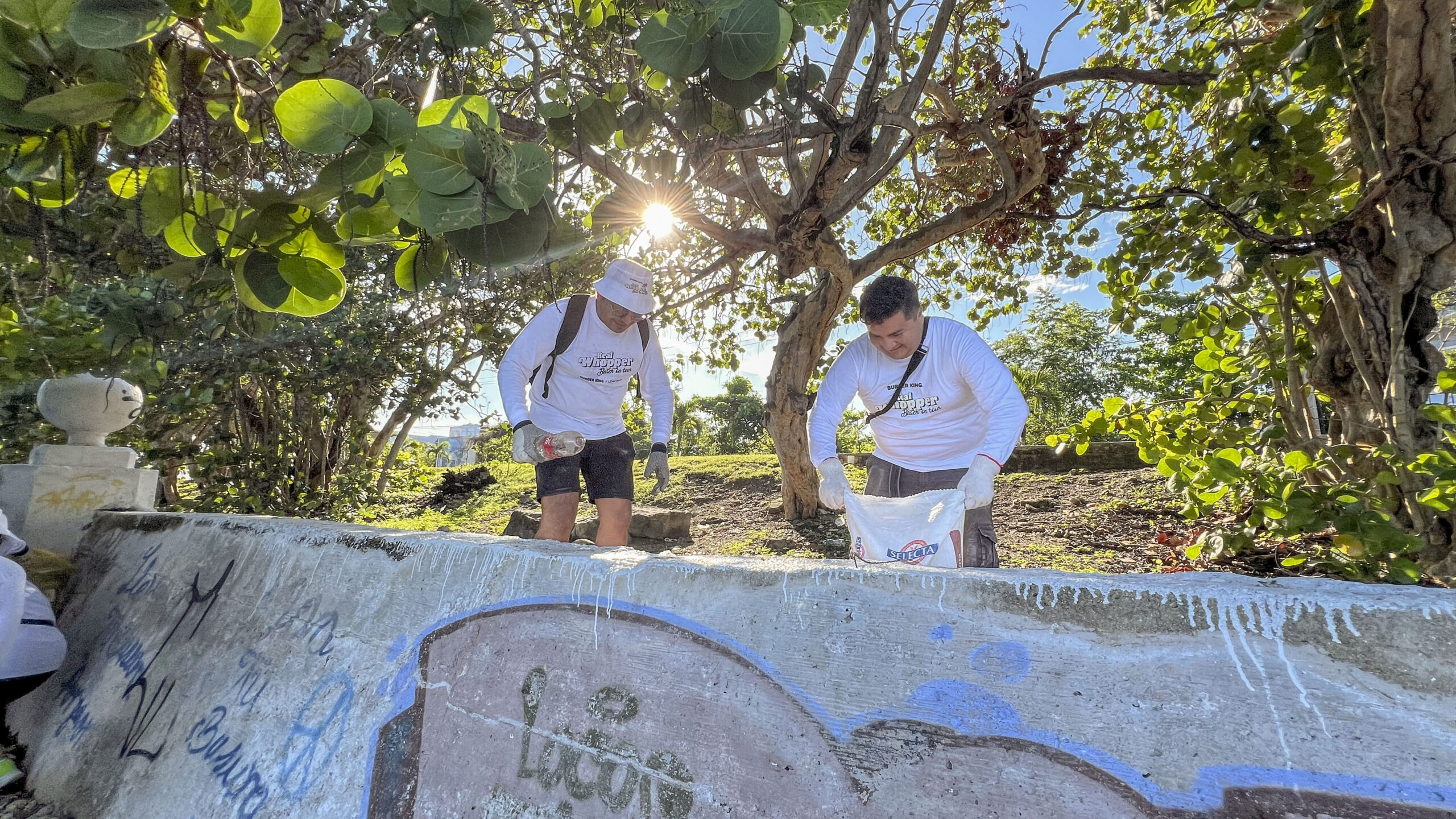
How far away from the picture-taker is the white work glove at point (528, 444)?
2863mm

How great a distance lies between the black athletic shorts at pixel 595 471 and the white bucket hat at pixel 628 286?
24.8 inches

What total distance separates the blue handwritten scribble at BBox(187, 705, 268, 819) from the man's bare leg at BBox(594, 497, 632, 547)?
1.49 metres

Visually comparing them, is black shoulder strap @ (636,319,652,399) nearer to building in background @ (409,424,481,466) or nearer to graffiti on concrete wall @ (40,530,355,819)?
graffiti on concrete wall @ (40,530,355,819)

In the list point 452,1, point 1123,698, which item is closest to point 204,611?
point 452,1

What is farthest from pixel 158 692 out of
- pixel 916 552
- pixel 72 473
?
pixel 916 552

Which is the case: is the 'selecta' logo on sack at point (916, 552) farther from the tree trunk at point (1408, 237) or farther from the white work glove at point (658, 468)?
the tree trunk at point (1408, 237)

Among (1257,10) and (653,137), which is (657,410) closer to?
(653,137)

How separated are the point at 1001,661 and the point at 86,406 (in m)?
4.36

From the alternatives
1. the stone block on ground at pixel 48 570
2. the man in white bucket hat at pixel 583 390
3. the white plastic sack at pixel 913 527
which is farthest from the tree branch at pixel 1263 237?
the stone block on ground at pixel 48 570

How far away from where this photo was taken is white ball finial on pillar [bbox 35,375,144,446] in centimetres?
326

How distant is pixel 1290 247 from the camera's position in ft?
9.21

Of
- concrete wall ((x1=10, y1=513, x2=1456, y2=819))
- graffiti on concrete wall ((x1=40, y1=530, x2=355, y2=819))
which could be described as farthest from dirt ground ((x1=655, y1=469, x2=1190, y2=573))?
graffiti on concrete wall ((x1=40, y1=530, x2=355, y2=819))

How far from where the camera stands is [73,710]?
2.36 meters

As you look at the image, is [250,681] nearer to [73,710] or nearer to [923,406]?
[73,710]
